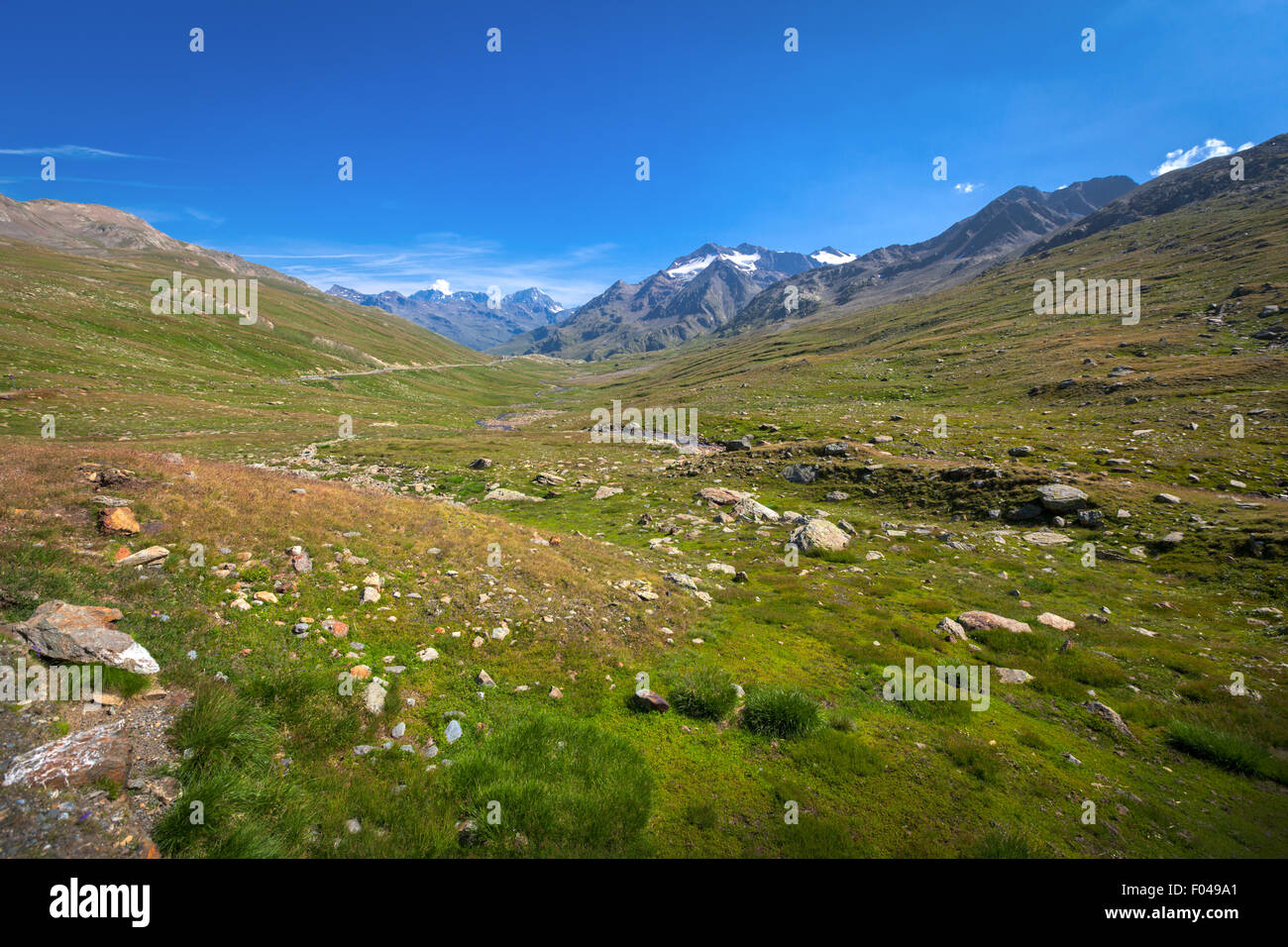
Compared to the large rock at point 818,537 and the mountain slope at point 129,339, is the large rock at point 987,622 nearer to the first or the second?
the large rock at point 818,537

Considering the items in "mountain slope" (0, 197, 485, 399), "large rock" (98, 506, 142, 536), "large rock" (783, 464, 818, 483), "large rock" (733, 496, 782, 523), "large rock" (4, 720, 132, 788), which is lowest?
"large rock" (4, 720, 132, 788)

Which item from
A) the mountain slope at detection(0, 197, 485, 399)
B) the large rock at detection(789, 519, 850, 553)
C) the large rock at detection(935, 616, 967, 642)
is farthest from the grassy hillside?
the mountain slope at detection(0, 197, 485, 399)

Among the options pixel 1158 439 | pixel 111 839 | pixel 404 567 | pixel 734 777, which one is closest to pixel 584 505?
pixel 404 567

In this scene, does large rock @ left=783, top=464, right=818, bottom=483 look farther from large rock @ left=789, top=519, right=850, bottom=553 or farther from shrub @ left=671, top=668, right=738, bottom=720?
shrub @ left=671, top=668, right=738, bottom=720

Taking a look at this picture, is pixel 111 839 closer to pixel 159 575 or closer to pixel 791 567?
pixel 159 575

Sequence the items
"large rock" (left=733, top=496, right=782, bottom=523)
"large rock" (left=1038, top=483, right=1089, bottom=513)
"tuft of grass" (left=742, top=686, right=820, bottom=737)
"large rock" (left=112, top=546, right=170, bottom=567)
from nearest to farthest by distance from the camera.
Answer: "tuft of grass" (left=742, top=686, right=820, bottom=737) → "large rock" (left=112, top=546, right=170, bottom=567) → "large rock" (left=1038, top=483, right=1089, bottom=513) → "large rock" (left=733, top=496, right=782, bottom=523)
